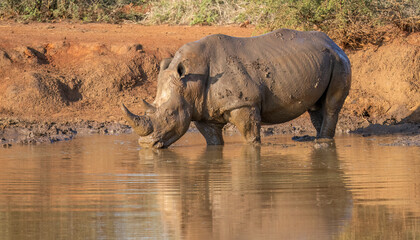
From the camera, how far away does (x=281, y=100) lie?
37.7ft

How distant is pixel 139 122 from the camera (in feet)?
35.5

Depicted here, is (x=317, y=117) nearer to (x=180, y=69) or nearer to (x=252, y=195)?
(x=180, y=69)

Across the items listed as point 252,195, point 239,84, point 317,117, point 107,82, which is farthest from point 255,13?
point 252,195

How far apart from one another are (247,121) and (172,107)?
1139mm

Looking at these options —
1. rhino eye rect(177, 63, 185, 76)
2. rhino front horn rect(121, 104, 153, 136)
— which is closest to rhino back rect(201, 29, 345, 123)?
rhino eye rect(177, 63, 185, 76)

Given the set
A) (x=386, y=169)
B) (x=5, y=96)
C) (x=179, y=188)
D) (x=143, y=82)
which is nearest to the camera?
(x=179, y=188)

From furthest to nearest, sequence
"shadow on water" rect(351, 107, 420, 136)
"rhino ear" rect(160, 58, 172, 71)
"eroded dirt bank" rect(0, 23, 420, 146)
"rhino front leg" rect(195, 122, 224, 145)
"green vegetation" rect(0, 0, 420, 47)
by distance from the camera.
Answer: "green vegetation" rect(0, 0, 420, 47) → "eroded dirt bank" rect(0, 23, 420, 146) → "shadow on water" rect(351, 107, 420, 136) → "rhino front leg" rect(195, 122, 224, 145) → "rhino ear" rect(160, 58, 172, 71)

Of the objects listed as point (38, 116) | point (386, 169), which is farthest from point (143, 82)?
point (386, 169)

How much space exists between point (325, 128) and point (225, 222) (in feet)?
21.9

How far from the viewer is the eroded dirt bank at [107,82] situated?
14391mm

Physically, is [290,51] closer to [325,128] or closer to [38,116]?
[325,128]

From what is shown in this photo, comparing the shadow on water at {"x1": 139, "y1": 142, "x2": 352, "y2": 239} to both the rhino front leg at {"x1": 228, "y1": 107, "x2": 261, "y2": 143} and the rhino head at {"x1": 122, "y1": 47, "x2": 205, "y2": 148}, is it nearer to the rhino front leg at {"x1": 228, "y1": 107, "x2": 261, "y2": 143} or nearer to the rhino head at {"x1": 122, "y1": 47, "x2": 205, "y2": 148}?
the rhino head at {"x1": 122, "y1": 47, "x2": 205, "y2": 148}

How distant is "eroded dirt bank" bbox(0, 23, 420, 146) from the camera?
1439cm

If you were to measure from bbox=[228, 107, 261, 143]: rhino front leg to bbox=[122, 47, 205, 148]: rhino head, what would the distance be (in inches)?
22.2
